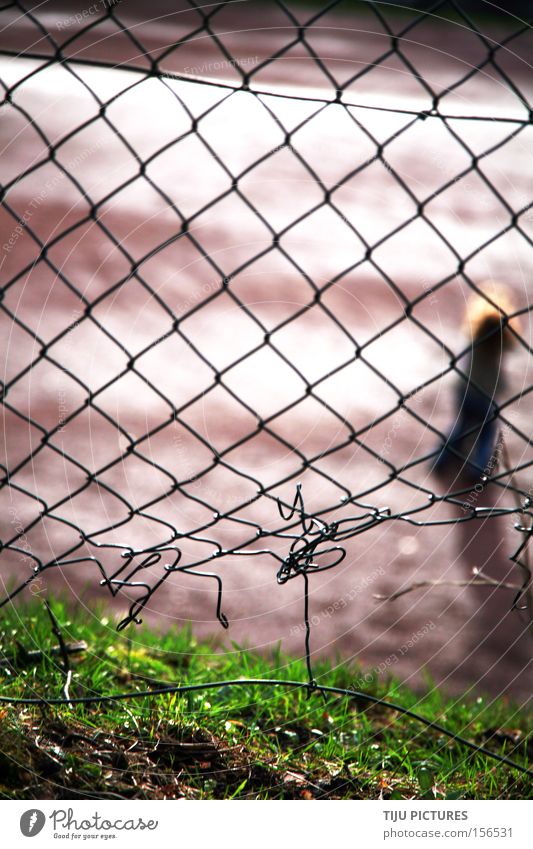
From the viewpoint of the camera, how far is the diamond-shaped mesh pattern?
1456 mm

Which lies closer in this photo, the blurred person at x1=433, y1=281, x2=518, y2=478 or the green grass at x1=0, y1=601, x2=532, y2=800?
the green grass at x1=0, y1=601, x2=532, y2=800

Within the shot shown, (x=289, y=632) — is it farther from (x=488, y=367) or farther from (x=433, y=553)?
(x=488, y=367)

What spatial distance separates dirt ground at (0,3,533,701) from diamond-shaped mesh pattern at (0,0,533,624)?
0.02 meters

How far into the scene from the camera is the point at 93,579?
2.40 metres

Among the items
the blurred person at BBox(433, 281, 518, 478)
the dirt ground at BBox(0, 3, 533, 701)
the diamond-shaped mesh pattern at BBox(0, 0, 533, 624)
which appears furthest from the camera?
the blurred person at BBox(433, 281, 518, 478)

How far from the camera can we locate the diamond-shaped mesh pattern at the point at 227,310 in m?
1.46
